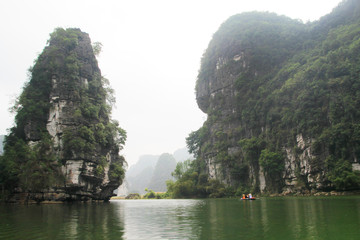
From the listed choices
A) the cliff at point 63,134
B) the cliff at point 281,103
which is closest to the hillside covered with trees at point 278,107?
the cliff at point 281,103

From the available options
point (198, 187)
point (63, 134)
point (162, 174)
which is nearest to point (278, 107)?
point (198, 187)

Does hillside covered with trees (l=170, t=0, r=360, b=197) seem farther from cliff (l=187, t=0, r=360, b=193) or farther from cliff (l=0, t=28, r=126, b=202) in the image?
cliff (l=0, t=28, r=126, b=202)

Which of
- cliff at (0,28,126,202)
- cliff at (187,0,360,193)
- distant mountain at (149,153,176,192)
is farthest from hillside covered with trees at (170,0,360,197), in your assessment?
distant mountain at (149,153,176,192)

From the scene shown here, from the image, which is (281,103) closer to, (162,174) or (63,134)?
(63,134)

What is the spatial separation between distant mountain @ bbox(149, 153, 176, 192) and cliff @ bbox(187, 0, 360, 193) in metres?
114

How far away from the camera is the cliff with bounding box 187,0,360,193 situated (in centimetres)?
3760

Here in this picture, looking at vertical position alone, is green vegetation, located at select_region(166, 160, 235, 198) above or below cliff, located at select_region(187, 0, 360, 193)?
below

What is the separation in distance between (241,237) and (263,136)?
44485 millimetres

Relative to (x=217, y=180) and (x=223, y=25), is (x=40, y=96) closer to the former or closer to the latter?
(x=217, y=180)

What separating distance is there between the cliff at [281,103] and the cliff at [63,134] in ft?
76.5

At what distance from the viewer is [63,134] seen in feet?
125

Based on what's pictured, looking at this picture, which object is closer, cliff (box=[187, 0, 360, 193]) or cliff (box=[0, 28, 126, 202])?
cliff (box=[0, 28, 126, 202])

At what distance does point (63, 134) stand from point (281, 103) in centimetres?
3492

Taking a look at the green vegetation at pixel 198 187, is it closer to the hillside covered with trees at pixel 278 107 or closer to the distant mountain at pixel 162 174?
the hillside covered with trees at pixel 278 107
